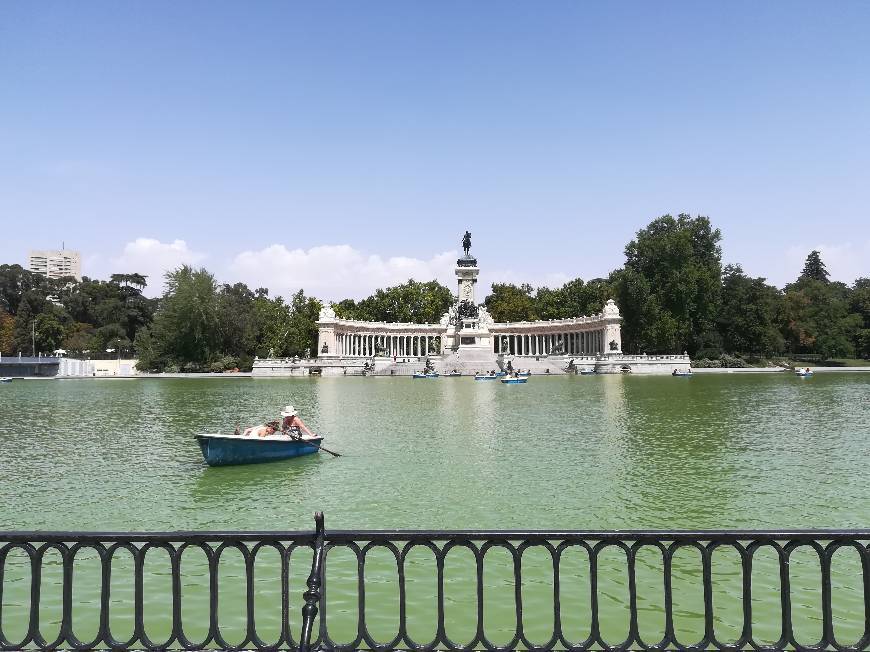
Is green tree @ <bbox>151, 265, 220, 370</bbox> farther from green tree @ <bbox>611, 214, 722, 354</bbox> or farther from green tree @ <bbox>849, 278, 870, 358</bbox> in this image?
green tree @ <bbox>849, 278, 870, 358</bbox>

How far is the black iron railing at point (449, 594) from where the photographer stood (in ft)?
15.6

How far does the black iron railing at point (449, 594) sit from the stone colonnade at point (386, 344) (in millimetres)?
85864

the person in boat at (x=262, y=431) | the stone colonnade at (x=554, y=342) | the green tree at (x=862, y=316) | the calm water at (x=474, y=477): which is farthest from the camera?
the stone colonnade at (x=554, y=342)

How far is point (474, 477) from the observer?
15.2 meters

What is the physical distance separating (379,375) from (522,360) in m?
16.9

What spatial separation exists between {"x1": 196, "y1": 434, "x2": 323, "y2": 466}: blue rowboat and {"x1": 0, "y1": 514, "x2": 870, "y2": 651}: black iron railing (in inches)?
249

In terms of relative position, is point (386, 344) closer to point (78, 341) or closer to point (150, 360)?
point (150, 360)

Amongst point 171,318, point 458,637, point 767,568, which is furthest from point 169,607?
point 171,318

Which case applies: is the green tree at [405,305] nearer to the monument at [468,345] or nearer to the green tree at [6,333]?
the monument at [468,345]

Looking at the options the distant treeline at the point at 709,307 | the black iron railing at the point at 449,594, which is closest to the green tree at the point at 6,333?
the distant treeline at the point at 709,307

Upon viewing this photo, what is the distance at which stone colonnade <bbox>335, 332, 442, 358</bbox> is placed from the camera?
97.8m

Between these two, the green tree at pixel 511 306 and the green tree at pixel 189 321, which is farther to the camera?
the green tree at pixel 511 306

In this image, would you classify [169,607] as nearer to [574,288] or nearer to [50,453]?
[50,453]

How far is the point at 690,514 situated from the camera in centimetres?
1189
